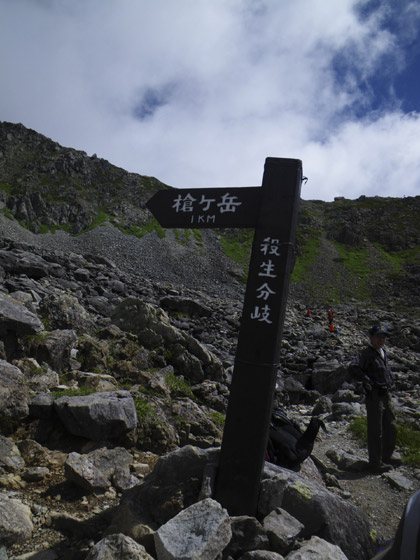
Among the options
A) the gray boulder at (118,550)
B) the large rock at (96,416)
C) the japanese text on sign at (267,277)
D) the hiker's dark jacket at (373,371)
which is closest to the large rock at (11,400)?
the large rock at (96,416)

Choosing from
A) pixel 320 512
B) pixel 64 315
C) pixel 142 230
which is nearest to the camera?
pixel 320 512

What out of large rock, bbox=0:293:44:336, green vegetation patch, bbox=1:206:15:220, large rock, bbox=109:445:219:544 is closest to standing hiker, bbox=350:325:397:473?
large rock, bbox=109:445:219:544

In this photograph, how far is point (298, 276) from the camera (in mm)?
77500

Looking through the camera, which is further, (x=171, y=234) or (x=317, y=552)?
(x=171, y=234)

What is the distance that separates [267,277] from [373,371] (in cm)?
463

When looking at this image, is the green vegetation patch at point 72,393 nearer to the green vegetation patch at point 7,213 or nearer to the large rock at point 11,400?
the large rock at point 11,400

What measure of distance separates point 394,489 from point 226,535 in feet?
15.8

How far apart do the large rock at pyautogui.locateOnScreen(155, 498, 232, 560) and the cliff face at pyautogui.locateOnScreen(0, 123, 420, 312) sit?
49971mm

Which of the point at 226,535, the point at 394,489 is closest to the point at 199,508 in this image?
the point at 226,535

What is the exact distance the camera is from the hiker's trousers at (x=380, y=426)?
7.36 meters

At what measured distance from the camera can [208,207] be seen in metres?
4.75

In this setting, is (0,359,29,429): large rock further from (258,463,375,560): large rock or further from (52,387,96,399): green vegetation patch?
(258,463,375,560): large rock

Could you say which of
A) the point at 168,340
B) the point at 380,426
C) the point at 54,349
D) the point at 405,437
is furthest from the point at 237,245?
the point at 54,349

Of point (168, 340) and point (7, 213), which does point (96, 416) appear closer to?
point (168, 340)
